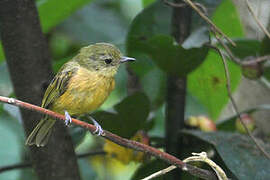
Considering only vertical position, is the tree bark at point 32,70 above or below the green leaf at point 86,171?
above

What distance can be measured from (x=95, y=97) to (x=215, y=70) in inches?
31.8

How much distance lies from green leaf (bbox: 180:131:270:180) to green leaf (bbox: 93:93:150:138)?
0.25 metres

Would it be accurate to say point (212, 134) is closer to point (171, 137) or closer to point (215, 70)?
point (171, 137)

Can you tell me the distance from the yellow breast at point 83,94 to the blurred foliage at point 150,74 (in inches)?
5.0

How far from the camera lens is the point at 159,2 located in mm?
2846

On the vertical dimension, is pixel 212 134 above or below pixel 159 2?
below

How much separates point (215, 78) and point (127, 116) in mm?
891

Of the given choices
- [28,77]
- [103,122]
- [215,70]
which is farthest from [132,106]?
[215,70]

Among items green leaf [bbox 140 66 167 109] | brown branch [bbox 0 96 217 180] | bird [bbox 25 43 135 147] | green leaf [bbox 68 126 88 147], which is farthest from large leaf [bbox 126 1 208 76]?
brown branch [bbox 0 96 217 180]

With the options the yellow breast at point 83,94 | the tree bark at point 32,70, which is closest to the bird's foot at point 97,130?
the tree bark at point 32,70

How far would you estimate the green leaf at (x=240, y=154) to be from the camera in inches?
84.4

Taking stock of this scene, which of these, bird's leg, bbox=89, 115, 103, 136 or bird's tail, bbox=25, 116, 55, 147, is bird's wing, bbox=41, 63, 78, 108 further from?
bird's leg, bbox=89, 115, 103, 136

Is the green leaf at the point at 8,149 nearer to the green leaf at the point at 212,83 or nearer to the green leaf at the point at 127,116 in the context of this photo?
the green leaf at the point at 127,116

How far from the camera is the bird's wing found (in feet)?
8.66
